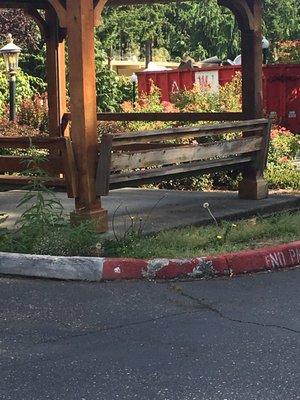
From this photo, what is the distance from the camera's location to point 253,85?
32.8 feet

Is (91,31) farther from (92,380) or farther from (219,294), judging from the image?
(92,380)

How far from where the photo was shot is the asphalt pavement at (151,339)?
4008 millimetres

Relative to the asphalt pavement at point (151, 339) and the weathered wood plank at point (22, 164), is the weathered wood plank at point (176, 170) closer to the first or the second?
the weathered wood plank at point (22, 164)

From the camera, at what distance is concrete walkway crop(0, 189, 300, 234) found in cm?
834

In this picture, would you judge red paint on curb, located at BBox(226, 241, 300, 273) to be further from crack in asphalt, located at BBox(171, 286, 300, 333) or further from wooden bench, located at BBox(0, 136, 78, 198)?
wooden bench, located at BBox(0, 136, 78, 198)

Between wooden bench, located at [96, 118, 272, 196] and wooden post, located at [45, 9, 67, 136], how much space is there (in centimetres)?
159

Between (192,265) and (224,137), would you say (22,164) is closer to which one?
(192,265)

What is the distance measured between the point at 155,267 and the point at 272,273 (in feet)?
3.84

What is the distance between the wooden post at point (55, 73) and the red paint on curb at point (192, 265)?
227 inches

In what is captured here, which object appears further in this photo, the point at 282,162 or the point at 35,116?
the point at 35,116

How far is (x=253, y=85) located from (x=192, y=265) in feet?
14.5

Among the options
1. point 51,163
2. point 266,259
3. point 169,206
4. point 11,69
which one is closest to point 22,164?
point 51,163

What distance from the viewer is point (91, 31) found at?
7.52 meters

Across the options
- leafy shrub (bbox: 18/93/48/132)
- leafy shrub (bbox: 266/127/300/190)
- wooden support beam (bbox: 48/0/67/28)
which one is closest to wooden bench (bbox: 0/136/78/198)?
wooden support beam (bbox: 48/0/67/28)
